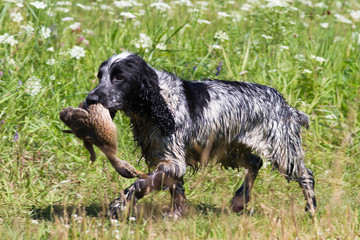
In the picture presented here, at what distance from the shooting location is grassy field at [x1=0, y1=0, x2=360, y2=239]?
381cm

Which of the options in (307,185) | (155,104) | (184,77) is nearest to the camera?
(155,104)

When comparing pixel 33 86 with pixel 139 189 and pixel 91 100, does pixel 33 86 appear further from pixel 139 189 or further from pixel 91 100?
pixel 139 189

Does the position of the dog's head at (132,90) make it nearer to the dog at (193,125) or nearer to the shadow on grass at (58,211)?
the dog at (193,125)

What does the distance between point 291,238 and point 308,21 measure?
6.23m

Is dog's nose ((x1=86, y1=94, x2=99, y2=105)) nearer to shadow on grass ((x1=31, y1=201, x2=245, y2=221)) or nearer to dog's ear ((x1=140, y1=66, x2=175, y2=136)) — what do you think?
dog's ear ((x1=140, y1=66, x2=175, y2=136))

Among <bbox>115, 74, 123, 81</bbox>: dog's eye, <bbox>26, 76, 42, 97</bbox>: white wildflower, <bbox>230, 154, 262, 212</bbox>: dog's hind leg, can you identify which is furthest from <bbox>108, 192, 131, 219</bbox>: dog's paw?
<bbox>26, 76, 42, 97</bbox>: white wildflower

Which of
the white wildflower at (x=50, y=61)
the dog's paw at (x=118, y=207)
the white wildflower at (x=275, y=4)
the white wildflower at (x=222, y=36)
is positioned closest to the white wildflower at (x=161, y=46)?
the white wildflower at (x=222, y=36)

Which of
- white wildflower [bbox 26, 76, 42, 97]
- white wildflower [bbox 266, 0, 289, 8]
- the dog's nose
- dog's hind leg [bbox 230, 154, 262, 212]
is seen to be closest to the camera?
the dog's nose

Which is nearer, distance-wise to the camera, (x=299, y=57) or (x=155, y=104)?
(x=155, y=104)

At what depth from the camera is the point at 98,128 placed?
11.7ft

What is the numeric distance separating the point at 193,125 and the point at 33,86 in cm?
178

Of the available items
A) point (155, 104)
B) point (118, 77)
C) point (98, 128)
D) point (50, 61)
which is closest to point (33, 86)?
point (50, 61)

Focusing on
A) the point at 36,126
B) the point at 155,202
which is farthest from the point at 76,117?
the point at 36,126

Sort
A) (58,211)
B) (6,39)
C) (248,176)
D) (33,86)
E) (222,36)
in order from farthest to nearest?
(222,36) → (6,39) → (33,86) → (248,176) → (58,211)
